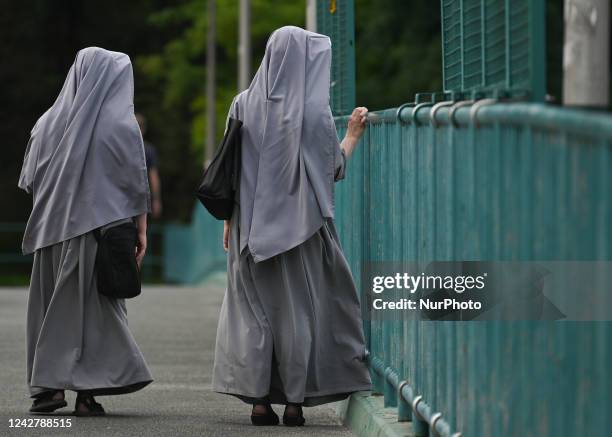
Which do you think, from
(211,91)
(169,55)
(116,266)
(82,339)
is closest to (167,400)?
(82,339)

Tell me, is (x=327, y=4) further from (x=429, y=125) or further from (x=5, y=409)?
(x=429, y=125)

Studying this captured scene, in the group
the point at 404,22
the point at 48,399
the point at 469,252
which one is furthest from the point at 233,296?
the point at 404,22

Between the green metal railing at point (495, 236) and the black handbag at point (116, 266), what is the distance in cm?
116

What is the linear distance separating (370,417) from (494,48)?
2377mm

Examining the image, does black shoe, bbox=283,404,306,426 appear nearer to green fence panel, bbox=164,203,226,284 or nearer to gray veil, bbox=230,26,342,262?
gray veil, bbox=230,26,342,262

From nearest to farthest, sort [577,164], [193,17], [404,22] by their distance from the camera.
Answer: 1. [577,164]
2. [404,22]
3. [193,17]

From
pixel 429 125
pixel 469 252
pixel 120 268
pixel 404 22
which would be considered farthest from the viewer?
pixel 404 22

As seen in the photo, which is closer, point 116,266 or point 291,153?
point 291,153

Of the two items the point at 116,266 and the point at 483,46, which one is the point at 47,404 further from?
the point at 483,46

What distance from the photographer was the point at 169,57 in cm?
4578

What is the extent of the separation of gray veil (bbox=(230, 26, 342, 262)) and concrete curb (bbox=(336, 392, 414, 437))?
0.72 m

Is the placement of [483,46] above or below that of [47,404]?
above

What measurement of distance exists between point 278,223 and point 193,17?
123ft

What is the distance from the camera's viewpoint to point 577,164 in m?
3.76
